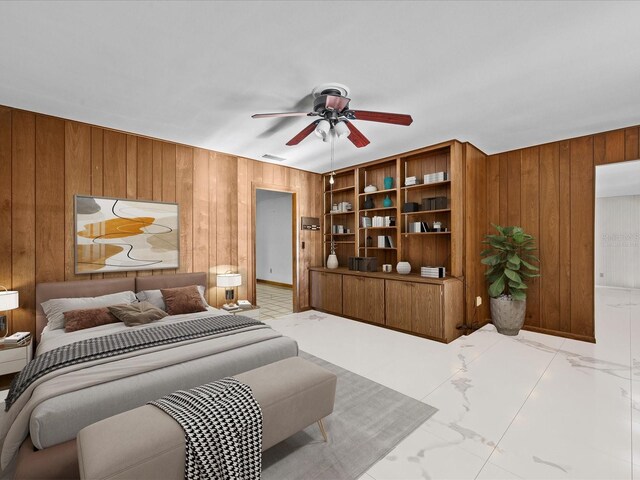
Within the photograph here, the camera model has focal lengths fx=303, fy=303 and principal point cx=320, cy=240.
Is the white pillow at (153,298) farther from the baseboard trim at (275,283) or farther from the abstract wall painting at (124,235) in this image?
the baseboard trim at (275,283)

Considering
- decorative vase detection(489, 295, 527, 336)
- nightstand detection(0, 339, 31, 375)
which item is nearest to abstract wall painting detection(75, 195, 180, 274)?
nightstand detection(0, 339, 31, 375)

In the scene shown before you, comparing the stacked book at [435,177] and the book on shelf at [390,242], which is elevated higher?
the stacked book at [435,177]

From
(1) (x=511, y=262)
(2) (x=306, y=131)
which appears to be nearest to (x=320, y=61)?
(2) (x=306, y=131)

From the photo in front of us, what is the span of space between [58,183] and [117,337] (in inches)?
81.1

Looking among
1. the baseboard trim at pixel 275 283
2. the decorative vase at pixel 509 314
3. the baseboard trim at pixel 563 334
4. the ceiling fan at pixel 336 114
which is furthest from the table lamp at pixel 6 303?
the baseboard trim at pixel 563 334

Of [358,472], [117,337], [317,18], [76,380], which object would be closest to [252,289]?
[117,337]

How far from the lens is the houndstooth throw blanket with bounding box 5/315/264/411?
1934mm

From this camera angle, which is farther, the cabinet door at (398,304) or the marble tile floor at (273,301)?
the marble tile floor at (273,301)

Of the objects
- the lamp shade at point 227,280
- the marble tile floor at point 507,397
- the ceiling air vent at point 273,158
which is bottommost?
the marble tile floor at point 507,397

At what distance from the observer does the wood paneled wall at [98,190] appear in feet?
10.1

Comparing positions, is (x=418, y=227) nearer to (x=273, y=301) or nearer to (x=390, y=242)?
(x=390, y=242)

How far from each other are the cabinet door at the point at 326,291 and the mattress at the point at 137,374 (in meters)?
2.55

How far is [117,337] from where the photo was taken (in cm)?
243

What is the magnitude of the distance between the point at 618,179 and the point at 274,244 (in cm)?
771
